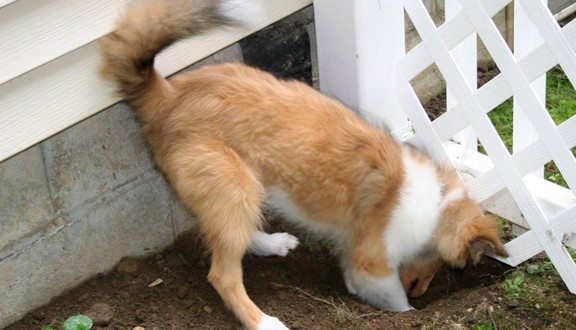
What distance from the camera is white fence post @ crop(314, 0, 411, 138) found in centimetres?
409

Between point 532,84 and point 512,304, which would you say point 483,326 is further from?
point 532,84

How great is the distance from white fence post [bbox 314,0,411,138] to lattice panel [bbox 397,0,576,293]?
11 cm

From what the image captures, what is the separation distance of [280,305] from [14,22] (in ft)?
5.30

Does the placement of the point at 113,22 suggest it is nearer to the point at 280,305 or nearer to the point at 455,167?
the point at 280,305

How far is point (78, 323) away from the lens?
3.45 meters

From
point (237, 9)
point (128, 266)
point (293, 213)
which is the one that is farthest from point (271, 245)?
point (237, 9)

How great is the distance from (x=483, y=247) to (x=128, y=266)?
5.15ft

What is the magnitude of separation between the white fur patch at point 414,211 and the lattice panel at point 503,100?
26 centimetres

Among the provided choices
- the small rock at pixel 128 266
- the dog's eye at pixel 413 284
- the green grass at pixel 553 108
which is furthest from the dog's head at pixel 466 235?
the small rock at pixel 128 266

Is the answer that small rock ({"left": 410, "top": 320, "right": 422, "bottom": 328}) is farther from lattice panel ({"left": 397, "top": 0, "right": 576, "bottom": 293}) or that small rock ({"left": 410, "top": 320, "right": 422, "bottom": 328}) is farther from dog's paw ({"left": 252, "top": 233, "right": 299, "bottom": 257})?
dog's paw ({"left": 252, "top": 233, "right": 299, "bottom": 257})

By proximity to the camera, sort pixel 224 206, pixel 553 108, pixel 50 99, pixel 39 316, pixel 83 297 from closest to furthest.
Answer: pixel 50 99
pixel 224 206
pixel 39 316
pixel 83 297
pixel 553 108

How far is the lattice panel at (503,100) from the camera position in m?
3.52

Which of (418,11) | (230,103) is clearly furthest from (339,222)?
(418,11)

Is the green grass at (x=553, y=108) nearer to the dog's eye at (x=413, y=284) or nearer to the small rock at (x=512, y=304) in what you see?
the dog's eye at (x=413, y=284)
